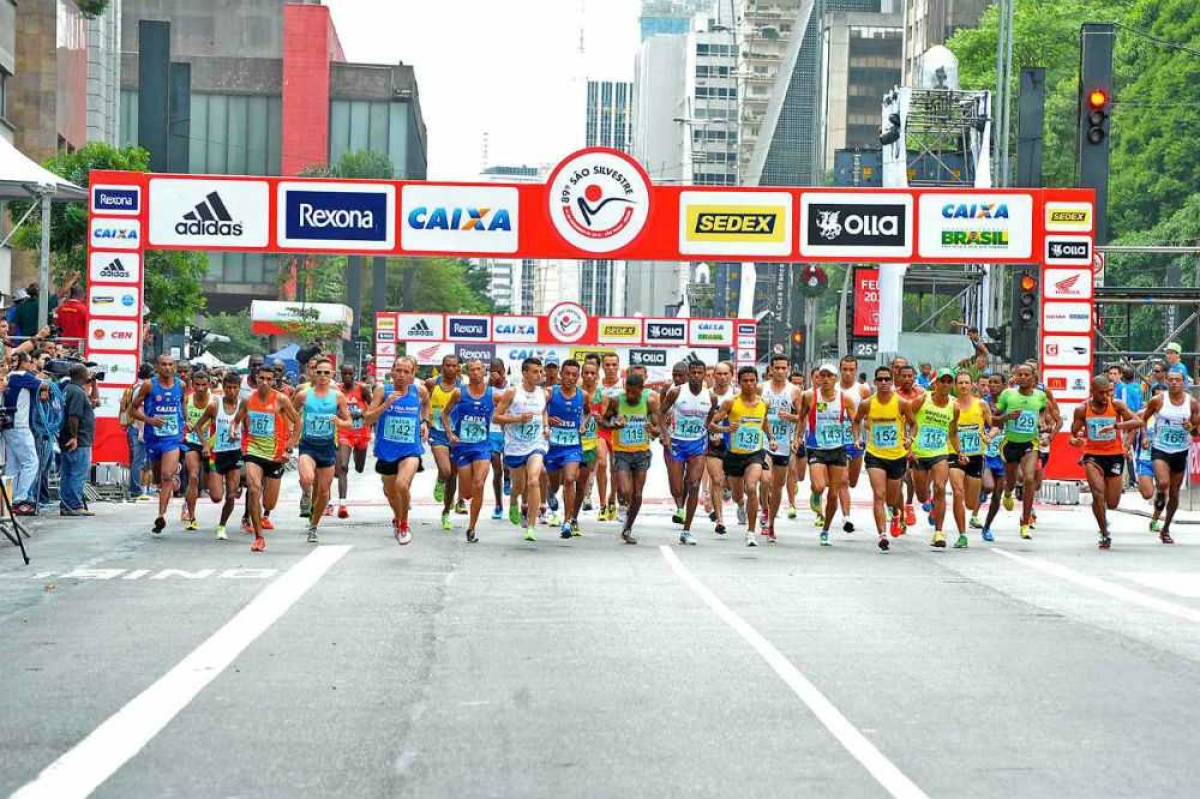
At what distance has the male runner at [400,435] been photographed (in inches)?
746

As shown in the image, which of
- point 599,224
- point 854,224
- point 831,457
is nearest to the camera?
point 831,457

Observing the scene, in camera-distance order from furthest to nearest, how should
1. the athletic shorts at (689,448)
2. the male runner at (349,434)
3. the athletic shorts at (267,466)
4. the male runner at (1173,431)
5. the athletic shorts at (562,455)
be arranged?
the male runner at (349,434) → the male runner at (1173,431) → the athletic shorts at (689,448) → the athletic shorts at (562,455) → the athletic shorts at (267,466)

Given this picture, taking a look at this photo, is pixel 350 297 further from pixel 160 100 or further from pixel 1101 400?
pixel 1101 400

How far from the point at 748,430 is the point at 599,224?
8.22 m

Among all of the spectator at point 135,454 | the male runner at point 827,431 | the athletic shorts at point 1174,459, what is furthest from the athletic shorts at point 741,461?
the spectator at point 135,454

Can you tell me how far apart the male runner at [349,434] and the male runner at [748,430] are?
212 inches

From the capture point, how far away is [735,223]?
90.7 feet

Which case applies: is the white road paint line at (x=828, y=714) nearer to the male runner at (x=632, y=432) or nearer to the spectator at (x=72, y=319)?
the male runner at (x=632, y=432)

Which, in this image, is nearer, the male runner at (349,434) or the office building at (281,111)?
the male runner at (349,434)

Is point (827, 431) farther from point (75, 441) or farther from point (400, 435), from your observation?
point (75, 441)

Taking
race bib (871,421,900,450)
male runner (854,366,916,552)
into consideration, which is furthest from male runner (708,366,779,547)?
race bib (871,421,900,450)

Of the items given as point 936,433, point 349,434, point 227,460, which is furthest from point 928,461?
point 349,434

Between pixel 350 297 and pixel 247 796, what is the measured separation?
68.3 m

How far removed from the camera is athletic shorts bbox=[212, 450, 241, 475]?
19766mm
